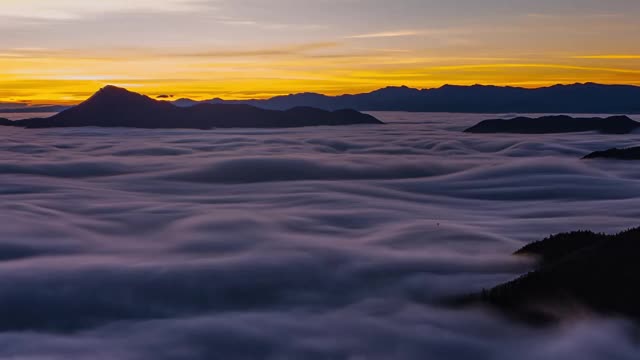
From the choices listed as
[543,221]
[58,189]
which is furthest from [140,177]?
[543,221]

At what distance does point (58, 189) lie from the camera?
102 metres

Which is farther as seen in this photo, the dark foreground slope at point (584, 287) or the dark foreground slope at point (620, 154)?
the dark foreground slope at point (620, 154)

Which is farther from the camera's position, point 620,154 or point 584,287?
point 620,154

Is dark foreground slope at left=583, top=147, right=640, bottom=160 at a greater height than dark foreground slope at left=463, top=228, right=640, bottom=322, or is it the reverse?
dark foreground slope at left=463, top=228, right=640, bottom=322

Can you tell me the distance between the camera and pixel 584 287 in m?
23.7

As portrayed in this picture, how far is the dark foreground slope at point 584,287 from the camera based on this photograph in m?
23.1

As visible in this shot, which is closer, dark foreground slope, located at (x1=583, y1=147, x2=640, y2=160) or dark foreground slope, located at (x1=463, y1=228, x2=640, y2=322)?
dark foreground slope, located at (x1=463, y1=228, x2=640, y2=322)

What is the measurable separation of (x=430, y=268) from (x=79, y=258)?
20449 millimetres

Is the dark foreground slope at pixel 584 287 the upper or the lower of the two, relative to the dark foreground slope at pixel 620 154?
upper

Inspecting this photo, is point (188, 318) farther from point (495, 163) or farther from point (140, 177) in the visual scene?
point (495, 163)

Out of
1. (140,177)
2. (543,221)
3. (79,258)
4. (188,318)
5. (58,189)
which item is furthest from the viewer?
(140,177)

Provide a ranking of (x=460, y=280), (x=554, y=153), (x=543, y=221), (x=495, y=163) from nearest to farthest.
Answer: (x=460, y=280) < (x=543, y=221) < (x=495, y=163) < (x=554, y=153)

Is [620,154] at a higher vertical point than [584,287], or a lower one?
lower

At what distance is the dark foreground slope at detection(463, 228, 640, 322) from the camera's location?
2306 cm
